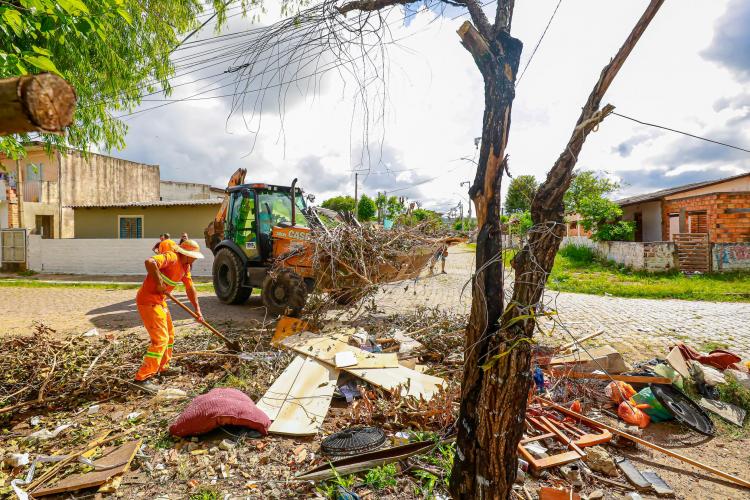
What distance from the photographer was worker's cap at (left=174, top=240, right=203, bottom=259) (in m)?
5.20

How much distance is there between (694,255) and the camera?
13.2 m

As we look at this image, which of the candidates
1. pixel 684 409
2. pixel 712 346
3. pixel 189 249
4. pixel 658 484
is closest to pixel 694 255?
pixel 712 346

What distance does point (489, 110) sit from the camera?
82.2 inches

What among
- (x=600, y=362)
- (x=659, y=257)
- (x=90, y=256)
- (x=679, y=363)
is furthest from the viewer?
(x=90, y=256)

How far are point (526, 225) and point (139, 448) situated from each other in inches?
136

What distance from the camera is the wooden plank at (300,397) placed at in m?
3.71

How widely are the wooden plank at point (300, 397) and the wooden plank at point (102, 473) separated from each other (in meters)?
1.10

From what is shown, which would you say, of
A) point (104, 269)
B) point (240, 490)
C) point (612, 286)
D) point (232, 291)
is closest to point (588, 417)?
point (240, 490)

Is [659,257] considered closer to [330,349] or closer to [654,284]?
[654,284]

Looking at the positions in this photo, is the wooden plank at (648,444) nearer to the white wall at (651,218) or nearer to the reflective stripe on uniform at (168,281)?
the reflective stripe on uniform at (168,281)

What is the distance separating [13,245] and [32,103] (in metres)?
22.9

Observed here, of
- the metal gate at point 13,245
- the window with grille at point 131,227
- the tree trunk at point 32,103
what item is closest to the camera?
the tree trunk at point 32,103

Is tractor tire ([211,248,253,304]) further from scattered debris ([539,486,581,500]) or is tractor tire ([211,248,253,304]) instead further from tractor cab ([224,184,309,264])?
scattered debris ([539,486,581,500])

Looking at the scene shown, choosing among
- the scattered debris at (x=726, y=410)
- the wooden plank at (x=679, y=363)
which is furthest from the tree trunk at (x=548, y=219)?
the wooden plank at (x=679, y=363)
